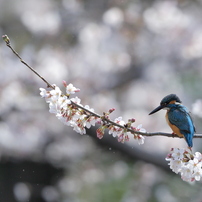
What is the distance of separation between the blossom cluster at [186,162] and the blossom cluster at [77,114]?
185 millimetres

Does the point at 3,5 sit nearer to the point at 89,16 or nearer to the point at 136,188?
the point at 89,16

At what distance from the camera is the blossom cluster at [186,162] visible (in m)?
2.23

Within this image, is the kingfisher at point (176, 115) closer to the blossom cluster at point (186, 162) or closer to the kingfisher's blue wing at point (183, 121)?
the kingfisher's blue wing at point (183, 121)

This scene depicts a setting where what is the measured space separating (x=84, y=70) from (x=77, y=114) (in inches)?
195

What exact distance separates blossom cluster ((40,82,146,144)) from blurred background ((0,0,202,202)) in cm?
447

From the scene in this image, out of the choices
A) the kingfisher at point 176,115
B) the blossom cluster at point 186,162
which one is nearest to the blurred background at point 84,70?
the kingfisher at point 176,115

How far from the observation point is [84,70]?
7.11 m

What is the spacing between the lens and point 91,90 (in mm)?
6973

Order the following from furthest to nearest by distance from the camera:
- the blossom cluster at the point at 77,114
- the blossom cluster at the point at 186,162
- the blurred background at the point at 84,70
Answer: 1. the blurred background at the point at 84,70
2. the blossom cluster at the point at 186,162
3. the blossom cluster at the point at 77,114

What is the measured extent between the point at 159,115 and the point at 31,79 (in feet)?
7.73

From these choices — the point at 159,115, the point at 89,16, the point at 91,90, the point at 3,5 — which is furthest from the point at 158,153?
the point at 3,5

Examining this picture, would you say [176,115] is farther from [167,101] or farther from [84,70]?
[84,70]

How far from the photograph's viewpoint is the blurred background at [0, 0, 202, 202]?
22.5ft

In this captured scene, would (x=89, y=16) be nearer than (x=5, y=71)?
No
